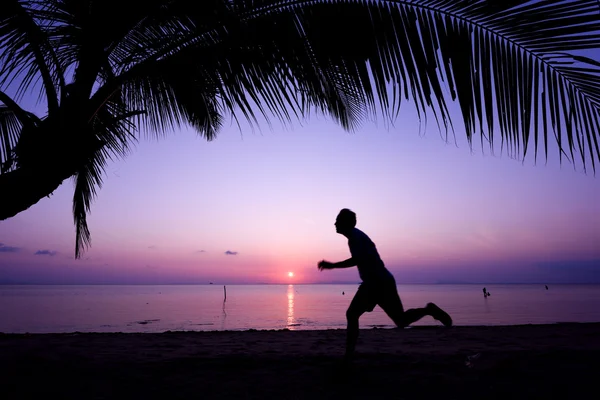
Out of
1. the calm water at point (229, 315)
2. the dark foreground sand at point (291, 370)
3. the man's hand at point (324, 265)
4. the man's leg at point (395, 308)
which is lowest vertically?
the calm water at point (229, 315)

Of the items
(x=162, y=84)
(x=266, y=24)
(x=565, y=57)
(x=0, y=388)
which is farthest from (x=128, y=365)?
(x=565, y=57)

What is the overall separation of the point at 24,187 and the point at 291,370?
3543mm

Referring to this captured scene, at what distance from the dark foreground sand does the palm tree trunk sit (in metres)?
2.22

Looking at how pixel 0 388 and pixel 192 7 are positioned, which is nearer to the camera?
pixel 192 7

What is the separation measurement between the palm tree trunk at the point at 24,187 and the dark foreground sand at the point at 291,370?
2223 mm

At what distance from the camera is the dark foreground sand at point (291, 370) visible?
13.2ft

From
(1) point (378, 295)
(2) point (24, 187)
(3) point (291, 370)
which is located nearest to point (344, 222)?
(1) point (378, 295)

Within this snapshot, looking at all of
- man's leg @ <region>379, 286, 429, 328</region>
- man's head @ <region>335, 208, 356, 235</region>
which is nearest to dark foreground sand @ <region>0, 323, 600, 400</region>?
man's leg @ <region>379, 286, 429, 328</region>

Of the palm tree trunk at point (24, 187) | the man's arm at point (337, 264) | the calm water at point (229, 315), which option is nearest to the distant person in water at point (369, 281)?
the man's arm at point (337, 264)

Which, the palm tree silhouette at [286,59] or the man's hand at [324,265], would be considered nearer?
A: the palm tree silhouette at [286,59]

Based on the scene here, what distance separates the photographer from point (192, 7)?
2.93 metres

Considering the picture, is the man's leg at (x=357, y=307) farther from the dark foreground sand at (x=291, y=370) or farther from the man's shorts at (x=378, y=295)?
the dark foreground sand at (x=291, y=370)

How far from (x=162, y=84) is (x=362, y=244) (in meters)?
2.34

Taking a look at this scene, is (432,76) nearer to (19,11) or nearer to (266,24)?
(266,24)
